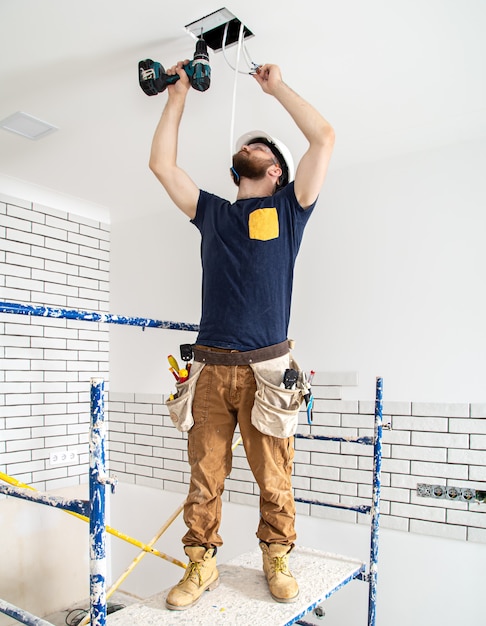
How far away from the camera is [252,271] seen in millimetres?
1748

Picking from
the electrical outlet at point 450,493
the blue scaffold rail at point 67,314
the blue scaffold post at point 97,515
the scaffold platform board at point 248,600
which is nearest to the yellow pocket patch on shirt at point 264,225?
the blue scaffold rail at point 67,314

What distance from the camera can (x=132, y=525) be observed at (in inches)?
145

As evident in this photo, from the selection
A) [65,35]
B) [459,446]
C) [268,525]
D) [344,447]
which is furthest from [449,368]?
[65,35]

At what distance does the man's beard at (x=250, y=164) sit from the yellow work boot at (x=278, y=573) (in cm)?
126

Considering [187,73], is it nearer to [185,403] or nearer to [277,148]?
[277,148]

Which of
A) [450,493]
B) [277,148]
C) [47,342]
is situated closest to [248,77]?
[277,148]

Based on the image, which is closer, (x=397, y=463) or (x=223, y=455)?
(x=223, y=455)

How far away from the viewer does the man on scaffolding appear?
1.69m

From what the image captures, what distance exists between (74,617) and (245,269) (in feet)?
8.87

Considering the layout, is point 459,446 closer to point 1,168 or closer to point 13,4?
point 13,4

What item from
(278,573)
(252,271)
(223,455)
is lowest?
(278,573)

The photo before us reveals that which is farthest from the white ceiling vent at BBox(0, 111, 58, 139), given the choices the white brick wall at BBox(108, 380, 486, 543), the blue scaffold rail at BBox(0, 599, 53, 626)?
the blue scaffold rail at BBox(0, 599, 53, 626)

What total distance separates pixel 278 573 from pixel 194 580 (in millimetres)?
279

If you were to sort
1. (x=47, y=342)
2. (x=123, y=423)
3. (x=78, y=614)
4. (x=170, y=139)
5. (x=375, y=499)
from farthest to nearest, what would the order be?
(x=123, y=423), (x=47, y=342), (x=78, y=614), (x=375, y=499), (x=170, y=139)
